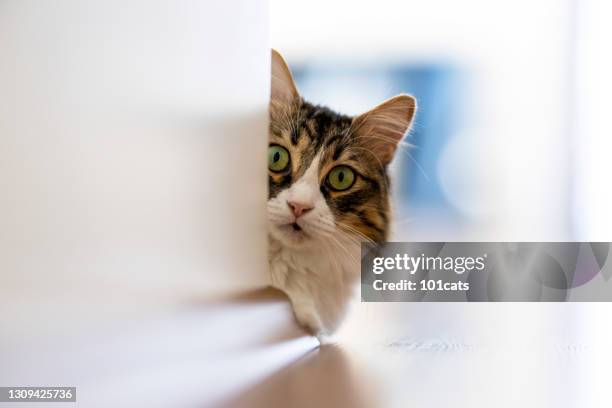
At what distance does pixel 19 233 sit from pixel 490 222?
3.68 feet

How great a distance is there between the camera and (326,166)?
1205 millimetres

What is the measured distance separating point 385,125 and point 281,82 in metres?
0.29

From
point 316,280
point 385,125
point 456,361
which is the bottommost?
point 456,361

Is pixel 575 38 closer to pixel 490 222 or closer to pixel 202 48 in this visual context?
pixel 490 222

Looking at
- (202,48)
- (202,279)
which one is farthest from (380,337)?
(202,48)

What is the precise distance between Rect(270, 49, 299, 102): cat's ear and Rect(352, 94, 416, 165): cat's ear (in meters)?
0.18

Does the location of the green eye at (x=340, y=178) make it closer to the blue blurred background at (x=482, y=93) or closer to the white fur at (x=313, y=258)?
the white fur at (x=313, y=258)

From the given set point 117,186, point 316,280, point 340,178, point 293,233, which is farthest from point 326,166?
point 117,186

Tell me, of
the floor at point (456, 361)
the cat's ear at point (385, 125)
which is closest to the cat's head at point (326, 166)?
the cat's ear at point (385, 125)

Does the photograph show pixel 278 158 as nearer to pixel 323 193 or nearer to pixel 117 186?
pixel 323 193

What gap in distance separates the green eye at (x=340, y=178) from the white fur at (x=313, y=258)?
40 millimetres

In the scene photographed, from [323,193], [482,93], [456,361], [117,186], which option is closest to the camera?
[117,186]

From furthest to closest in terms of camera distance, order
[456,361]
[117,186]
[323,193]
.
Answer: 1. [323,193]
2. [456,361]
3. [117,186]

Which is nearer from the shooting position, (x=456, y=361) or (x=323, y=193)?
(x=456, y=361)
